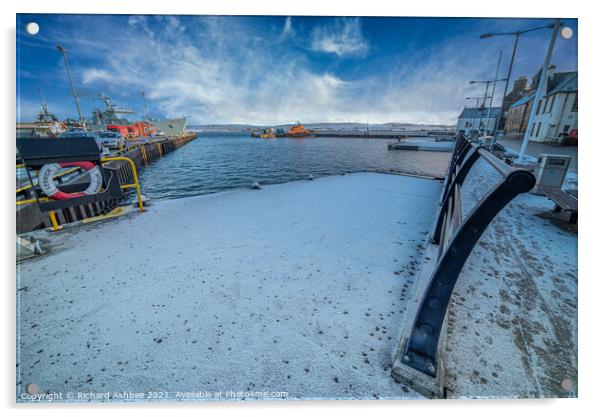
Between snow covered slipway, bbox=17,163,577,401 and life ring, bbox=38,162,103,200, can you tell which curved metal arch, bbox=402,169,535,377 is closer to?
snow covered slipway, bbox=17,163,577,401

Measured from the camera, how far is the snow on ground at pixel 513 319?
151cm

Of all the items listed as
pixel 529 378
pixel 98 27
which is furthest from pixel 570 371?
pixel 98 27

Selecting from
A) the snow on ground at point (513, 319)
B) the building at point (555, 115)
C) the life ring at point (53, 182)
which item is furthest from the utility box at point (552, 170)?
the building at point (555, 115)

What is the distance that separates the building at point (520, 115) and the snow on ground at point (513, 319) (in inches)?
1449

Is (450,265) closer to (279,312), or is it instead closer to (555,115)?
(279,312)

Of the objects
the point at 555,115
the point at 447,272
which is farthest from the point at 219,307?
the point at 555,115

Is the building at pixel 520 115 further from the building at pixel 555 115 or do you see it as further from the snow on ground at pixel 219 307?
the snow on ground at pixel 219 307

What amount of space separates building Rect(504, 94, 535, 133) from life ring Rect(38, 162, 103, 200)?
4009 cm

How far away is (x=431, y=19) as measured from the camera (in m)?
2.05

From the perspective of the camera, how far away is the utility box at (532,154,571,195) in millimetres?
4957

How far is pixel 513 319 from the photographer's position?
193cm

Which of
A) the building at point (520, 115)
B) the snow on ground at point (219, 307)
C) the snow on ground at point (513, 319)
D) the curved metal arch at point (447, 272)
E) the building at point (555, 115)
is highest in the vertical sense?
the building at point (520, 115)

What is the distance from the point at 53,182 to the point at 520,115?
47.7 meters

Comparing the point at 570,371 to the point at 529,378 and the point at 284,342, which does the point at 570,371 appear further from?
the point at 284,342
